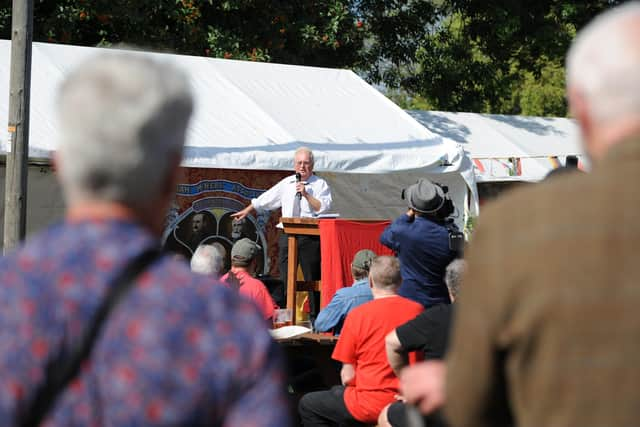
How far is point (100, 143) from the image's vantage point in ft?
4.99

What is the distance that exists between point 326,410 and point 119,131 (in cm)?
444

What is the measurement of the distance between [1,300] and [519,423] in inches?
35.3

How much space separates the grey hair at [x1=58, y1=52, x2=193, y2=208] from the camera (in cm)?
153

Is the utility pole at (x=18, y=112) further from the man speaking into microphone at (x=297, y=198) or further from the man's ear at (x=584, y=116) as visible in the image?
the man's ear at (x=584, y=116)

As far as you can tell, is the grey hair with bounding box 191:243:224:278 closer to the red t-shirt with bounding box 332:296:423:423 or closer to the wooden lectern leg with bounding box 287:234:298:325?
the red t-shirt with bounding box 332:296:423:423

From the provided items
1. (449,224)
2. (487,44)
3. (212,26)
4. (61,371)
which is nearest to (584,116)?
(61,371)

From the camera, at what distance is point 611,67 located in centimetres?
164

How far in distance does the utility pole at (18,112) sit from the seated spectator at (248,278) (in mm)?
1969

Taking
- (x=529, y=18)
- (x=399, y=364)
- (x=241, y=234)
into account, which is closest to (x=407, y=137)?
(x=241, y=234)

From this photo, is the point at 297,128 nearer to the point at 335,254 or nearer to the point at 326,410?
the point at 335,254

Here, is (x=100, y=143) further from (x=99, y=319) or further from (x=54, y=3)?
(x=54, y=3)

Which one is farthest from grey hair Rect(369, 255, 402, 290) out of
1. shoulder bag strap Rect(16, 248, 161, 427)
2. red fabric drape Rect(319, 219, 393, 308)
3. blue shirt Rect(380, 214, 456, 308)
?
shoulder bag strap Rect(16, 248, 161, 427)

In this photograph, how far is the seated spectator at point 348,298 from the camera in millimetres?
6445

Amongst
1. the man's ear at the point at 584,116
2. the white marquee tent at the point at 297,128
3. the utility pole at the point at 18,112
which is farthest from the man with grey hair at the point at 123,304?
the white marquee tent at the point at 297,128
